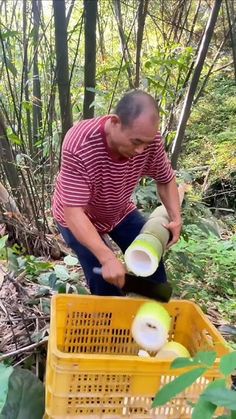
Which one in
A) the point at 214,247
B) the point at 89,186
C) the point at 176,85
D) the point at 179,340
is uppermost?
the point at 176,85

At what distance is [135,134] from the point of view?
4.75ft

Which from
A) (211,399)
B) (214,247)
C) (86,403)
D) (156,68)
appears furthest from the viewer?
(214,247)

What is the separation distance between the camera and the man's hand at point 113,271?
140 cm

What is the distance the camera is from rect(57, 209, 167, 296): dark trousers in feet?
5.77

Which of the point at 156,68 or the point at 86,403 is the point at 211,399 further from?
the point at 156,68

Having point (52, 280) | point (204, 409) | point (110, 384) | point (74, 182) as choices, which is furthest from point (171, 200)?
point (204, 409)

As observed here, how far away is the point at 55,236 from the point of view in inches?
122

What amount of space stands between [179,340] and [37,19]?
189cm

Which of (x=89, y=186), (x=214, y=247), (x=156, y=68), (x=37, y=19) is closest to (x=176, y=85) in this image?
(x=156, y=68)

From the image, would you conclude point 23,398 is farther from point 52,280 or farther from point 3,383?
point 52,280

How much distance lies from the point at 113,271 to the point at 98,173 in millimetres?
362

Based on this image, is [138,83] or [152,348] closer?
[152,348]

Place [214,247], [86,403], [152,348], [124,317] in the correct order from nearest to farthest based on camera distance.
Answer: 1. [86,403]
2. [152,348]
3. [124,317]
4. [214,247]

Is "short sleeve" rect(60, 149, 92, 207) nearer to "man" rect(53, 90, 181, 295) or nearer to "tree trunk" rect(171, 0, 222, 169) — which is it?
"man" rect(53, 90, 181, 295)
